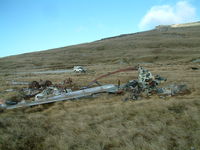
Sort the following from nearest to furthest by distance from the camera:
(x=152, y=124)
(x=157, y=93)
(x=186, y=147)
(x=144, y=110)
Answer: (x=186, y=147) < (x=152, y=124) < (x=144, y=110) < (x=157, y=93)

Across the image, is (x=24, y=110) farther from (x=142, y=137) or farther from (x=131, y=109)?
(x=142, y=137)

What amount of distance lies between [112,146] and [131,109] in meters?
2.92

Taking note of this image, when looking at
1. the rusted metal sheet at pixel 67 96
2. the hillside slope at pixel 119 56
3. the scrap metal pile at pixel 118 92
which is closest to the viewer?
the rusted metal sheet at pixel 67 96

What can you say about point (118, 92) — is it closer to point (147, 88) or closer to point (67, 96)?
point (147, 88)

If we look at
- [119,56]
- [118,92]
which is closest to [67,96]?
[118,92]

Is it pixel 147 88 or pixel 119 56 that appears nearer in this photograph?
pixel 147 88

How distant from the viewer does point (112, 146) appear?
18.1 ft

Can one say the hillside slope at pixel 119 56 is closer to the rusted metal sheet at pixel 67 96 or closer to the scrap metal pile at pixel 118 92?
the scrap metal pile at pixel 118 92

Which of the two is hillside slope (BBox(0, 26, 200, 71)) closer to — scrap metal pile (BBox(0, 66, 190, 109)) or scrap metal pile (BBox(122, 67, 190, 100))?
scrap metal pile (BBox(122, 67, 190, 100))

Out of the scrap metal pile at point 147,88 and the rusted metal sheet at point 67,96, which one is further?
the scrap metal pile at point 147,88

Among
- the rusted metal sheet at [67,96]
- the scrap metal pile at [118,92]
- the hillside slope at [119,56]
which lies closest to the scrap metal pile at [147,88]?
the scrap metal pile at [118,92]

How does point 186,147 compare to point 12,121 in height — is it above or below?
below

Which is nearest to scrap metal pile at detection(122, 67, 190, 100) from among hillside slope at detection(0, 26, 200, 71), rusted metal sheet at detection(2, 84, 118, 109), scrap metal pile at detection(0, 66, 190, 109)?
scrap metal pile at detection(0, 66, 190, 109)

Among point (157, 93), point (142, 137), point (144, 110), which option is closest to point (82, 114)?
point (144, 110)
